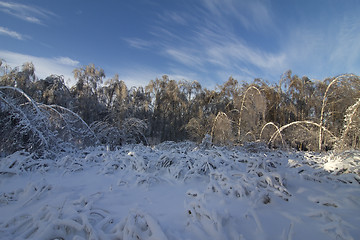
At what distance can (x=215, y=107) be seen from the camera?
50.7 feet

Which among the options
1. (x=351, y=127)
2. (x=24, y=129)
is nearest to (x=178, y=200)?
(x=351, y=127)

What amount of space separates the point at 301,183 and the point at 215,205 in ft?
4.67

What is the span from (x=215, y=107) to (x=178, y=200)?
44.1 feet

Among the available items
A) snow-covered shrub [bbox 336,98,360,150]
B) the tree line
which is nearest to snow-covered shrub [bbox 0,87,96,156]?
the tree line

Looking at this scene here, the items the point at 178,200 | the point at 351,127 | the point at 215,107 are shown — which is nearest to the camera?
the point at 178,200

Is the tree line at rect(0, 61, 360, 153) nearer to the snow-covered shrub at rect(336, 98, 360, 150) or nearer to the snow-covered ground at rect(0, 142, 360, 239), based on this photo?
the snow-covered shrub at rect(336, 98, 360, 150)

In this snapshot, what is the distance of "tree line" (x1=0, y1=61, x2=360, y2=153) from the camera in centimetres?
713

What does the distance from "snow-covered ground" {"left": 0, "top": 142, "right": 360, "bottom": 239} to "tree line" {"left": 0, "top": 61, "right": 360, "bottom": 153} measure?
2.33 metres

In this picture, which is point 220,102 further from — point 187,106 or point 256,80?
point 256,80

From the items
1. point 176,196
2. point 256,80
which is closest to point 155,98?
point 256,80

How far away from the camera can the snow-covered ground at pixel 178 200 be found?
1628 mm

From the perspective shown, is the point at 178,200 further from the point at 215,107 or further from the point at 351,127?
the point at 215,107

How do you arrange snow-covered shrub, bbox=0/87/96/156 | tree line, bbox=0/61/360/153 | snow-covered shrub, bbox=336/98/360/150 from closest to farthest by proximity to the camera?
snow-covered shrub, bbox=336/98/360/150 < snow-covered shrub, bbox=0/87/96/156 < tree line, bbox=0/61/360/153

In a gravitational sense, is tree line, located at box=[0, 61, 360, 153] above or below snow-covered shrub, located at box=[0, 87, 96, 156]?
above
